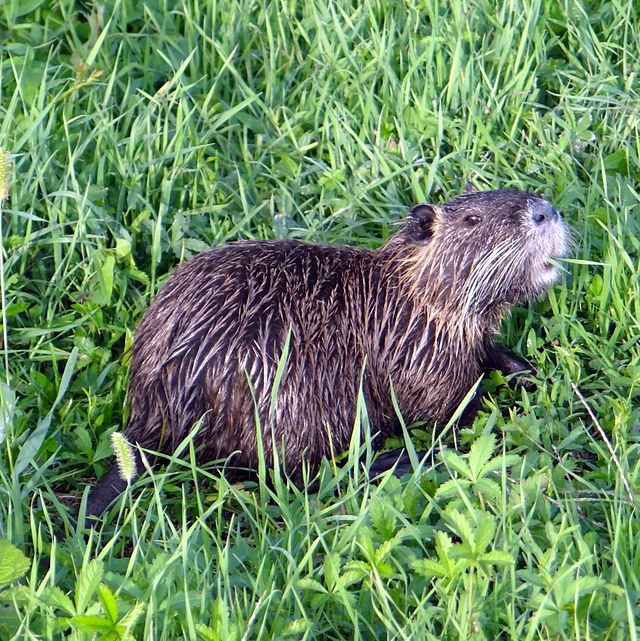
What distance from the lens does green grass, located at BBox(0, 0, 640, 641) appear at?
236 cm

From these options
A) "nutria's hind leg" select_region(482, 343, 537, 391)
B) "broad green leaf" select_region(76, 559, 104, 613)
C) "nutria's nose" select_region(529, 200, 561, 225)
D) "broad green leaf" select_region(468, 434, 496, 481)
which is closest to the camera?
"broad green leaf" select_region(76, 559, 104, 613)

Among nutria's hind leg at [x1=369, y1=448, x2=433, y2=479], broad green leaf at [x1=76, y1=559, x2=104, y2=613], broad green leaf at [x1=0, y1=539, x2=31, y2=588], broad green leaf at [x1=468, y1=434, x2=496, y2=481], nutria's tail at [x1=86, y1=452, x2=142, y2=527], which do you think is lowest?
nutria's hind leg at [x1=369, y1=448, x2=433, y2=479]

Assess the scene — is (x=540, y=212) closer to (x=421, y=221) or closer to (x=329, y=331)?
(x=421, y=221)

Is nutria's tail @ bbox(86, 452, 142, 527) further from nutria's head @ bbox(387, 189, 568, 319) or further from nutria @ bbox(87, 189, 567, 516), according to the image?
nutria's head @ bbox(387, 189, 568, 319)

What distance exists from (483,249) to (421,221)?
0.20m

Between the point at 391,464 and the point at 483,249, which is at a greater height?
the point at 483,249

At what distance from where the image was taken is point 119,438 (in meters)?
2.40

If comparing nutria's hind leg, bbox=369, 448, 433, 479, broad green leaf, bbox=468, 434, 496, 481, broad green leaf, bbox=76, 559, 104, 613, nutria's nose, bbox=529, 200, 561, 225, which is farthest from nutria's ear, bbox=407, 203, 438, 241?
broad green leaf, bbox=76, 559, 104, 613

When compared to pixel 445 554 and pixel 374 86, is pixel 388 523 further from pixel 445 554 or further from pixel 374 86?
pixel 374 86

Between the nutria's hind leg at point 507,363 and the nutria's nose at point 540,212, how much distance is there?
0.47 meters

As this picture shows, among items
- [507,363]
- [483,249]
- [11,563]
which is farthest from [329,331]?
[11,563]

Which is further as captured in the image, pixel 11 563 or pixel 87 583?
pixel 11 563

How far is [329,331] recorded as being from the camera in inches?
125

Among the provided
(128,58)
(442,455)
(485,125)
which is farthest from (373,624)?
(128,58)
